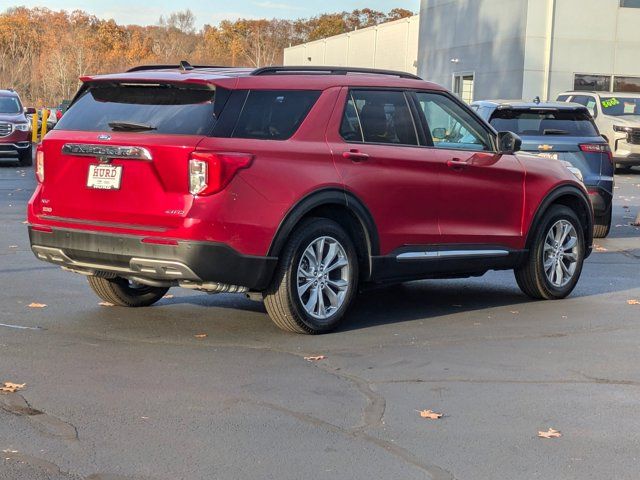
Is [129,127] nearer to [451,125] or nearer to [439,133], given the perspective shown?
[439,133]

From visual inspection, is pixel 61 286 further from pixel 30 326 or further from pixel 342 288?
pixel 342 288

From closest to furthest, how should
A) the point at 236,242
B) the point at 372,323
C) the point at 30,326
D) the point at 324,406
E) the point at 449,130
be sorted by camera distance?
1. the point at 324,406
2. the point at 236,242
3. the point at 30,326
4. the point at 372,323
5. the point at 449,130

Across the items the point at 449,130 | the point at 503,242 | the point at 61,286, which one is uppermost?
the point at 449,130

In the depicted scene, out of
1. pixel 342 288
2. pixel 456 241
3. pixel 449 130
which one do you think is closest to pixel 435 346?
pixel 342 288

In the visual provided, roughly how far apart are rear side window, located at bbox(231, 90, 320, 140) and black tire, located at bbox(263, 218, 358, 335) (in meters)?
0.64

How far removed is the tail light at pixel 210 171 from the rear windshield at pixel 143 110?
0.24m

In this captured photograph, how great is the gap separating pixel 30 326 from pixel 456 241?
3193 mm

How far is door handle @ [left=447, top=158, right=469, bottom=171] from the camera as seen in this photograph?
8.56 meters

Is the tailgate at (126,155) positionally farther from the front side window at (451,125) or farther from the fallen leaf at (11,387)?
the front side window at (451,125)

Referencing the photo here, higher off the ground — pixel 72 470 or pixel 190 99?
pixel 190 99

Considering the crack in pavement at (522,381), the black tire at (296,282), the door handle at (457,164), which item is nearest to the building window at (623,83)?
the door handle at (457,164)

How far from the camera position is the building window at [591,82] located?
42.5 meters

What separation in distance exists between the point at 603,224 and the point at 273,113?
7.95m

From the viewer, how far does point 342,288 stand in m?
7.92
